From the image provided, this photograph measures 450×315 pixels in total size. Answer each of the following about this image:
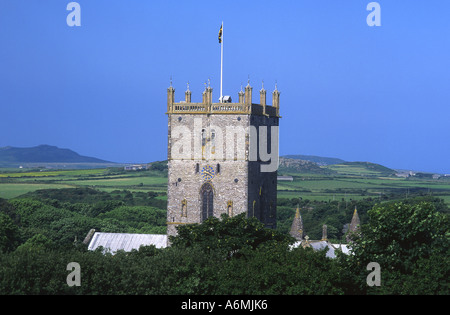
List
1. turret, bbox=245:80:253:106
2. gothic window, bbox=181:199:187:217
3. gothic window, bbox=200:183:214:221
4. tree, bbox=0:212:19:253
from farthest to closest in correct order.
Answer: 1. gothic window, bbox=181:199:187:217
2. gothic window, bbox=200:183:214:221
3. turret, bbox=245:80:253:106
4. tree, bbox=0:212:19:253

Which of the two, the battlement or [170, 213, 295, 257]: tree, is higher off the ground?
the battlement

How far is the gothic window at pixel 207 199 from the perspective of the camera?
8450cm

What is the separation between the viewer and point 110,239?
91.7 meters

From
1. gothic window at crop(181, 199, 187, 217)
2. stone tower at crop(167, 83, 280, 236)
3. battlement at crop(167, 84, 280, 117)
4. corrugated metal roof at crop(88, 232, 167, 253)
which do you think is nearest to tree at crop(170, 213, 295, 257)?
stone tower at crop(167, 83, 280, 236)

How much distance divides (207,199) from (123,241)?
10.9 m

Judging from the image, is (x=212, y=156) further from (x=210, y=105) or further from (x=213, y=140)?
(x=210, y=105)

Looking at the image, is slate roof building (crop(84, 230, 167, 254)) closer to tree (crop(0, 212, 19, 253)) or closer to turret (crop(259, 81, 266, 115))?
tree (crop(0, 212, 19, 253))

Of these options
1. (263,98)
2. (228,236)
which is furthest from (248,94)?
(228,236)

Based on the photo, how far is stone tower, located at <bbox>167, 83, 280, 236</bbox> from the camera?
275ft

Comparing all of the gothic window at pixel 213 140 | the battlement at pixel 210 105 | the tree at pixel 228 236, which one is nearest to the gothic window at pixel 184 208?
the gothic window at pixel 213 140

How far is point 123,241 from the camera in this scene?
90.8 m
